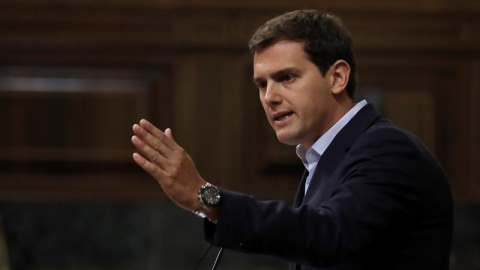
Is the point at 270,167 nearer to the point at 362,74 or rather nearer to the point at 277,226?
the point at 362,74

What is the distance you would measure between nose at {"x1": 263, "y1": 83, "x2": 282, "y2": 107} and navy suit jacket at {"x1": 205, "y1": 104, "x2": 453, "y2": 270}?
138 millimetres

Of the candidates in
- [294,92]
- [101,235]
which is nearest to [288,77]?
[294,92]

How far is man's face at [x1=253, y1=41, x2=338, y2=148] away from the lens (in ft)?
6.40

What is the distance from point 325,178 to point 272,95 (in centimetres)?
20

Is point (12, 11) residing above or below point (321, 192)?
above

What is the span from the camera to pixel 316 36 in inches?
78.0

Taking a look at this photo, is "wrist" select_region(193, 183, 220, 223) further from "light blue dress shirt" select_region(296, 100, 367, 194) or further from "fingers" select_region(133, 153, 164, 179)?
"light blue dress shirt" select_region(296, 100, 367, 194)

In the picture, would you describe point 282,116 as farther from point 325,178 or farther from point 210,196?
point 210,196

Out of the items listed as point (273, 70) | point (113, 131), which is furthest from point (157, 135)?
point (113, 131)

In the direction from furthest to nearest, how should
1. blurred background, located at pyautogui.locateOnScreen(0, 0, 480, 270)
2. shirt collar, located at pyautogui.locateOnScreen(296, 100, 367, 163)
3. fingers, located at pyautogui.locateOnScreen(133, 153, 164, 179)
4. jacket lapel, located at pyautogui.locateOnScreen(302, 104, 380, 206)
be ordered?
blurred background, located at pyautogui.locateOnScreen(0, 0, 480, 270) → shirt collar, located at pyautogui.locateOnScreen(296, 100, 367, 163) → jacket lapel, located at pyautogui.locateOnScreen(302, 104, 380, 206) → fingers, located at pyautogui.locateOnScreen(133, 153, 164, 179)

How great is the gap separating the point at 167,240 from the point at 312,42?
1.65 metres

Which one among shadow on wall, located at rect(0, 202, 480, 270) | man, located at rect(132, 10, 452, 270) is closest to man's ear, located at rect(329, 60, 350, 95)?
man, located at rect(132, 10, 452, 270)

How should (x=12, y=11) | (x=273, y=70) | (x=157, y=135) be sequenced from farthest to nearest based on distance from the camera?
(x=12, y=11)
(x=273, y=70)
(x=157, y=135)

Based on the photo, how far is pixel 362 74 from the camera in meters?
3.41
